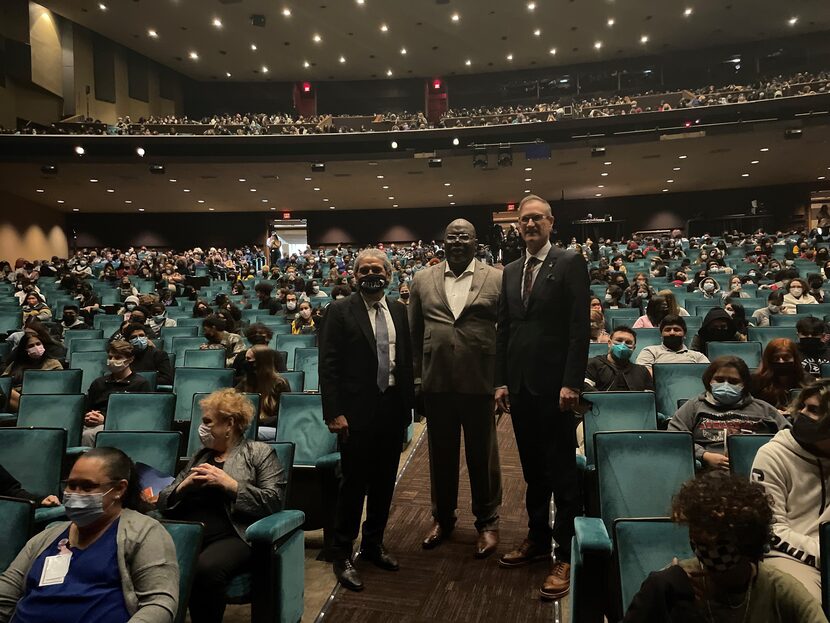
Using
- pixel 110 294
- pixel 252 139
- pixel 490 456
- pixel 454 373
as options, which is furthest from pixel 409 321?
pixel 252 139

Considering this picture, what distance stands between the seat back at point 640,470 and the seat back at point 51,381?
3529 mm

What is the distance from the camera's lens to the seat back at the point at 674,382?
3314mm

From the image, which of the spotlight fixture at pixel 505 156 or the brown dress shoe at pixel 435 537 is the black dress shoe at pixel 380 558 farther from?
the spotlight fixture at pixel 505 156

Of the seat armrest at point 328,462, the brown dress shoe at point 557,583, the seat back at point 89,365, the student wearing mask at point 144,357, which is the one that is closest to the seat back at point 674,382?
the brown dress shoe at point 557,583

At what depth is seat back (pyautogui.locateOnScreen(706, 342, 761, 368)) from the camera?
3949 millimetres

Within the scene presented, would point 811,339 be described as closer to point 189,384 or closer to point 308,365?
point 308,365

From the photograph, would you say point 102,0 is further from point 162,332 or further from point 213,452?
point 213,452

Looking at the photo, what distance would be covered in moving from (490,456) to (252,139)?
14.9 metres

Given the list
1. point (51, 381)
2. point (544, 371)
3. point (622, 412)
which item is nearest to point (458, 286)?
point (544, 371)

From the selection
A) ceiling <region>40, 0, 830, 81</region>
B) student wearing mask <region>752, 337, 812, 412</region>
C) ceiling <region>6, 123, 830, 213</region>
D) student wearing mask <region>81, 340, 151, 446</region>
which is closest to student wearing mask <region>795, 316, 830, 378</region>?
student wearing mask <region>752, 337, 812, 412</region>

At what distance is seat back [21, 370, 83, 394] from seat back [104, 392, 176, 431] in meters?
1.03

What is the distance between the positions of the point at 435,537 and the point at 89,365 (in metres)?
3.71

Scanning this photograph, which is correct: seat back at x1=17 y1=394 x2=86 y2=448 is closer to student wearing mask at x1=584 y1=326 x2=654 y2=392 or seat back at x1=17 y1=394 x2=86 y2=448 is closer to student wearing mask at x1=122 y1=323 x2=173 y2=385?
student wearing mask at x1=122 y1=323 x2=173 y2=385

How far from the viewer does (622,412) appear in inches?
115
